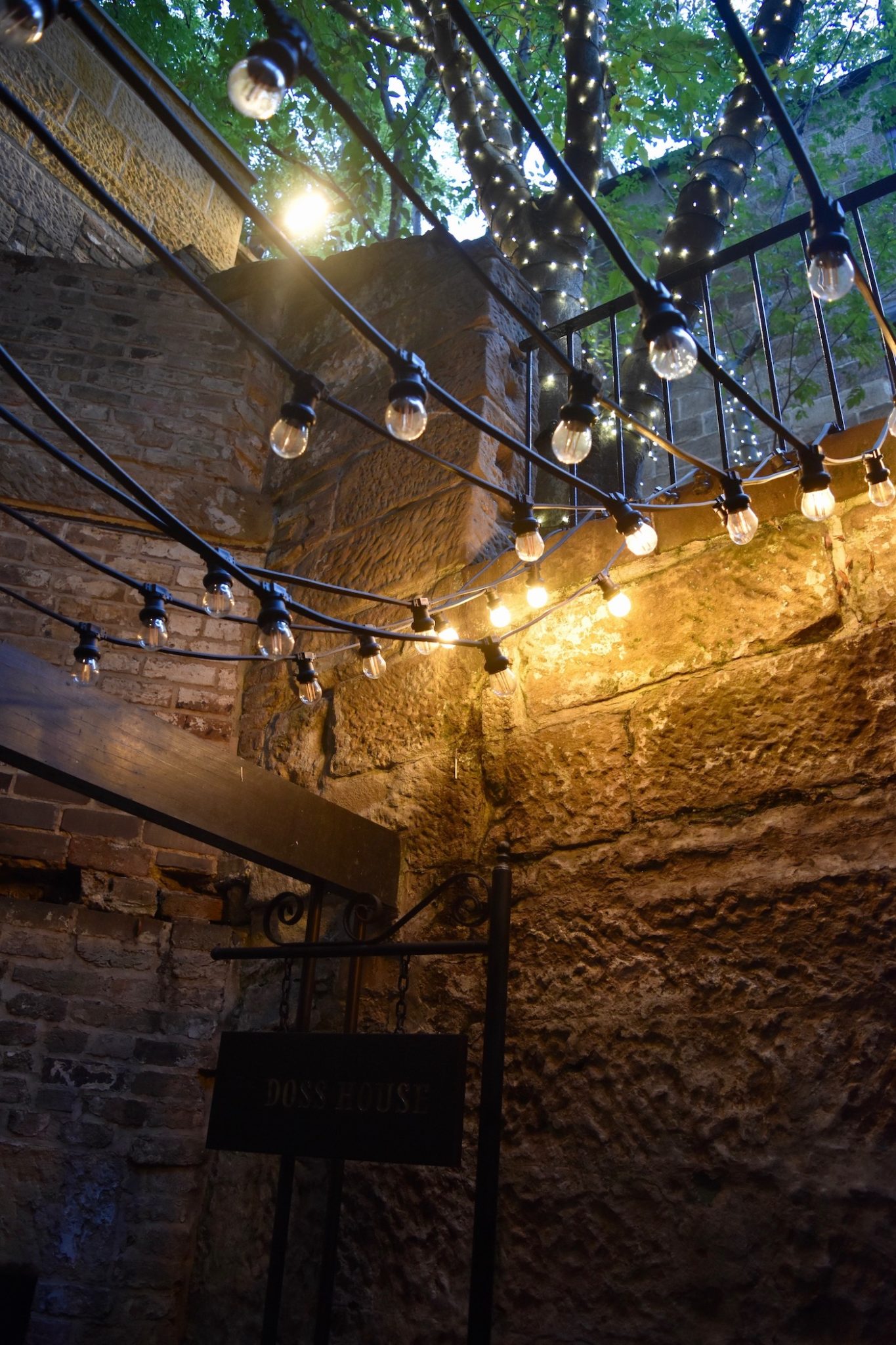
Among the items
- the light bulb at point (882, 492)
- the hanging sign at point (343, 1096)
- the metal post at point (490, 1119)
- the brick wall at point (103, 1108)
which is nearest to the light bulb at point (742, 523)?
the light bulb at point (882, 492)

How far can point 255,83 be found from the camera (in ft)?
3.51

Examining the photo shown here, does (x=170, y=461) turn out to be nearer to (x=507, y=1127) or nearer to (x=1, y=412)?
(x=1, y=412)

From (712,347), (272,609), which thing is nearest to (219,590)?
(272,609)

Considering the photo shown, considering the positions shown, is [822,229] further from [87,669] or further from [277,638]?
[87,669]

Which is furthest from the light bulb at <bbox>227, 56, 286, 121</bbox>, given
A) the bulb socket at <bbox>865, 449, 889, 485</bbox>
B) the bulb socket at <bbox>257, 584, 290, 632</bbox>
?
the bulb socket at <bbox>865, 449, 889, 485</bbox>

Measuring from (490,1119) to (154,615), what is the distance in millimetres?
1138

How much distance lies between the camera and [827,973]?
1.77m

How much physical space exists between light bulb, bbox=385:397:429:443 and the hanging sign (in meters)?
1.07

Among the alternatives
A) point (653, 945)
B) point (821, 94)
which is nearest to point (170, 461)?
point (653, 945)

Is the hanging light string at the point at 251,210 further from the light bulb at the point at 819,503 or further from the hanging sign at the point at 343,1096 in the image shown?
the hanging sign at the point at 343,1096

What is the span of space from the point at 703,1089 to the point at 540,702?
3.11 ft

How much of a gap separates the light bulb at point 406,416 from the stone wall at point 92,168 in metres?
3.77

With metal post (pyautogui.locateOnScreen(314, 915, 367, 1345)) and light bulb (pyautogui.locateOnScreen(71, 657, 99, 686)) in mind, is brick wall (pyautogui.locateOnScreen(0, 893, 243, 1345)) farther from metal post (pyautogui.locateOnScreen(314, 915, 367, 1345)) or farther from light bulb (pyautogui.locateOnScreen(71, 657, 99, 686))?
light bulb (pyautogui.locateOnScreen(71, 657, 99, 686))

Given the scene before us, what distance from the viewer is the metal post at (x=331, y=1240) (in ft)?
6.58
